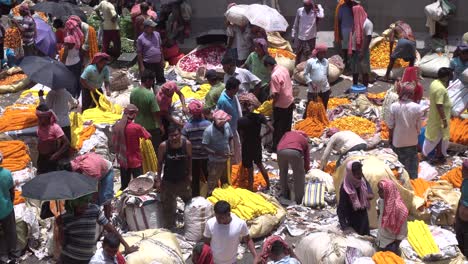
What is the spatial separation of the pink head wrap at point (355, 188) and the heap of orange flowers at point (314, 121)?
13.2 ft

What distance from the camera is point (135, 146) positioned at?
410 inches

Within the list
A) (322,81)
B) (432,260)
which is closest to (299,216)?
(432,260)

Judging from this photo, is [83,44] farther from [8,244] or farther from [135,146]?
[8,244]

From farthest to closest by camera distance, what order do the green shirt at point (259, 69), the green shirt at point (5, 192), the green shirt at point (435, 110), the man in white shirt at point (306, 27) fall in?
the man in white shirt at point (306, 27), the green shirt at point (259, 69), the green shirt at point (435, 110), the green shirt at point (5, 192)

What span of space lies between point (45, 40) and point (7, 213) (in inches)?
274

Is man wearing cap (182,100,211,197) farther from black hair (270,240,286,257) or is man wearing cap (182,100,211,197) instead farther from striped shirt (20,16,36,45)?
striped shirt (20,16,36,45)

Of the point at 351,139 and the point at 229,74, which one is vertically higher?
the point at 229,74

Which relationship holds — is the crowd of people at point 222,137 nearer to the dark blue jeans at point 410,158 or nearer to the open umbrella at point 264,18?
the dark blue jeans at point 410,158

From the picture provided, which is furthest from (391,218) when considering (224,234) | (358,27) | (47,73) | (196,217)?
(358,27)

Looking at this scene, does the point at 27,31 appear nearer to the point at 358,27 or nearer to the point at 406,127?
the point at 358,27

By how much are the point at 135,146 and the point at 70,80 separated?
1.63 metres

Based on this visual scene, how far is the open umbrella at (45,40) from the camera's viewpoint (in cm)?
1523

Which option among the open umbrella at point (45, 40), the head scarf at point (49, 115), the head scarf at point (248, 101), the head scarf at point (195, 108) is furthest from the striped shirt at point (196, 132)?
the open umbrella at point (45, 40)

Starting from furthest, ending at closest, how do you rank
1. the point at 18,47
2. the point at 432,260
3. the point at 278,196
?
the point at 18,47, the point at 278,196, the point at 432,260
